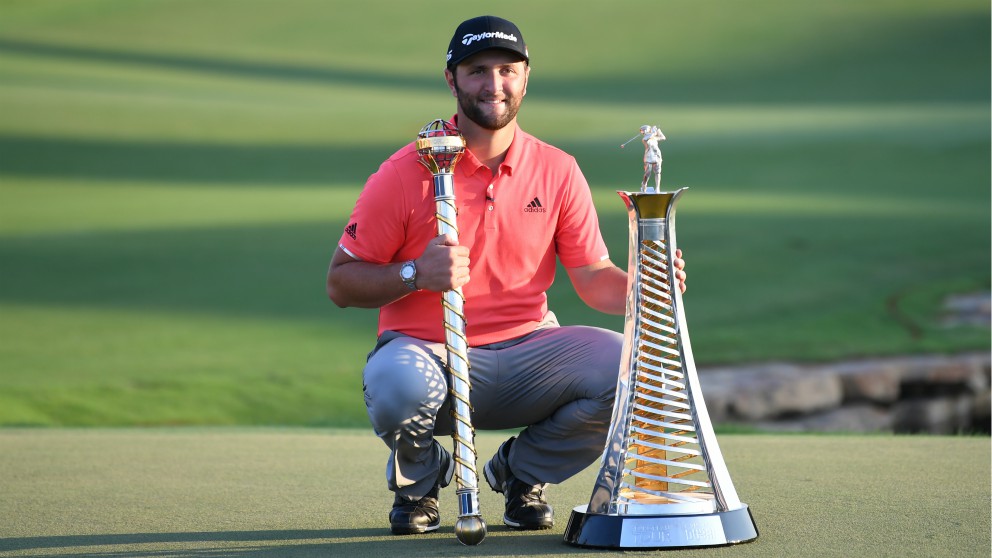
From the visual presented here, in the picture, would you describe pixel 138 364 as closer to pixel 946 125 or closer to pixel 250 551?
pixel 250 551

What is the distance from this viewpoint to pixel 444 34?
36.8m

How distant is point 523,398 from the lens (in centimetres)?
385

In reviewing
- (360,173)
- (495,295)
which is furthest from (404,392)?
(360,173)

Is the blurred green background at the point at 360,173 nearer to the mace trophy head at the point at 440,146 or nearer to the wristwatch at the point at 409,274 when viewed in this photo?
the wristwatch at the point at 409,274

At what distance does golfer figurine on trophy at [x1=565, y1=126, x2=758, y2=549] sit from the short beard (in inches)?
21.3

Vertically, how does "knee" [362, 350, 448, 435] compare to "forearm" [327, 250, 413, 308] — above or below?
below

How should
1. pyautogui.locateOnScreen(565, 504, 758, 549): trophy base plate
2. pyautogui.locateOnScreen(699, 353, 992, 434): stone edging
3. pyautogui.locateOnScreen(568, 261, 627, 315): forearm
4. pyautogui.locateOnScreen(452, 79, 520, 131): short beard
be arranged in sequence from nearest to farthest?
1. pyautogui.locateOnScreen(565, 504, 758, 549): trophy base plate
2. pyautogui.locateOnScreen(452, 79, 520, 131): short beard
3. pyautogui.locateOnScreen(568, 261, 627, 315): forearm
4. pyautogui.locateOnScreen(699, 353, 992, 434): stone edging

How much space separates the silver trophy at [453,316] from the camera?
3.49 m

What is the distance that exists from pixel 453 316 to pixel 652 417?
57 centimetres

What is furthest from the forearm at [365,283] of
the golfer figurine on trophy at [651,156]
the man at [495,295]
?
the golfer figurine on trophy at [651,156]

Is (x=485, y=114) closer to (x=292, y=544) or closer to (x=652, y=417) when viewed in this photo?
(x=652, y=417)

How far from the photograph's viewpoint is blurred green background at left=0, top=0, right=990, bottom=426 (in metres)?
8.83

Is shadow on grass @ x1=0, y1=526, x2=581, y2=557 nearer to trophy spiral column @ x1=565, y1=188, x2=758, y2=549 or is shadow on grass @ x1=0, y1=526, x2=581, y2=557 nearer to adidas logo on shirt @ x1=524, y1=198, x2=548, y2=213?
trophy spiral column @ x1=565, y1=188, x2=758, y2=549

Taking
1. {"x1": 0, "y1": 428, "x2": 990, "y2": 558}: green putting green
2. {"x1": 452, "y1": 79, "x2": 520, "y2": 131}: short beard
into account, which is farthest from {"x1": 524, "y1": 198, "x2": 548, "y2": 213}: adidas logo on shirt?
{"x1": 0, "y1": 428, "x2": 990, "y2": 558}: green putting green
